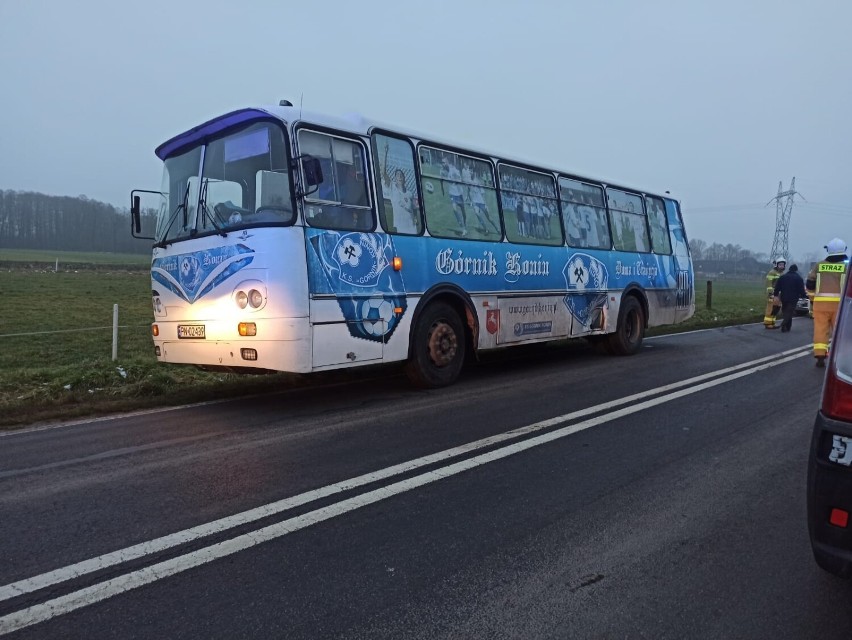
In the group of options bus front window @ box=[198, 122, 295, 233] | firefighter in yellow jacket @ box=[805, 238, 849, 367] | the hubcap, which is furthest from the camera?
firefighter in yellow jacket @ box=[805, 238, 849, 367]

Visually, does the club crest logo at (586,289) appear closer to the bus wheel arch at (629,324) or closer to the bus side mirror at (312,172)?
the bus wheel arch at (629,324)

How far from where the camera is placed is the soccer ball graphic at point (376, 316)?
22.5 feet

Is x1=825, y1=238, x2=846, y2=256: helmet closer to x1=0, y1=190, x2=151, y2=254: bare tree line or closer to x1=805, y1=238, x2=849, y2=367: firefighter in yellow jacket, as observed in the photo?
x1=805, y1=238, x2=849, y2=367: firefighter in yellow jacket

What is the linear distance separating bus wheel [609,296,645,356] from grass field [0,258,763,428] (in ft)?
17.1

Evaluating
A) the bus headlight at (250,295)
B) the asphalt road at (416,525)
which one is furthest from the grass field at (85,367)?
the bus headlight at (250,295)

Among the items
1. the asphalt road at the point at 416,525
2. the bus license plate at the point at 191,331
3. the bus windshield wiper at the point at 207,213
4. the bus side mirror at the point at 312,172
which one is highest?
the bus side mirror at the point at 312,172

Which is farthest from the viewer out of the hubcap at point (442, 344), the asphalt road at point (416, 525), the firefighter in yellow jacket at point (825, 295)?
the firefighter in yellow jacket at point (825, 295)

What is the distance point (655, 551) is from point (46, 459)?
174 inches

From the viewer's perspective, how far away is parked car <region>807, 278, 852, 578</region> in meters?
2.49

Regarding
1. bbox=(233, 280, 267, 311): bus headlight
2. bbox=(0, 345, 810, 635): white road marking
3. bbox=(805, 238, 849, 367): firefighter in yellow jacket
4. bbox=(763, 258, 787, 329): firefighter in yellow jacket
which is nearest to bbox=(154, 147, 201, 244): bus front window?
bbox=(233, 280, 267, 311): bus headlight

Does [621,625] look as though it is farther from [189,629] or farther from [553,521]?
[189,629]

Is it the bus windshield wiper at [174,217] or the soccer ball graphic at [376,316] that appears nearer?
the soccer ball graphic at [376,316]

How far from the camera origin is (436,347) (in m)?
7.82

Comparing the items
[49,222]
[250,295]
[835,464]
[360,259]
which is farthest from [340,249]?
[49,222]
